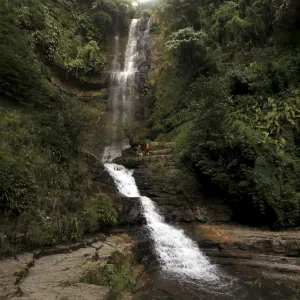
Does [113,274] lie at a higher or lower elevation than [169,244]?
lower

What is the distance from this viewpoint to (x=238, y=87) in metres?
17.6

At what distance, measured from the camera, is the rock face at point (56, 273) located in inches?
221

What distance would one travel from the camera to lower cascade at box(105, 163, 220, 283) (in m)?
9.46

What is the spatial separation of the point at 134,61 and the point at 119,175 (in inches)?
720

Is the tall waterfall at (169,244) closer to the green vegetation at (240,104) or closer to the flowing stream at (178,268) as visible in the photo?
the flowing stream at (178,268)

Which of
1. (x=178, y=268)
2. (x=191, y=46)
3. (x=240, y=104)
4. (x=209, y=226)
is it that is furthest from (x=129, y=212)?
(x=191, y=46)

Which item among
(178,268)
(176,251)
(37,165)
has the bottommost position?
(178,268)

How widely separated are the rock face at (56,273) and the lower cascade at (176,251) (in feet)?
4.22

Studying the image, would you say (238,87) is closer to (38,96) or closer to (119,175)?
→ (119,175)

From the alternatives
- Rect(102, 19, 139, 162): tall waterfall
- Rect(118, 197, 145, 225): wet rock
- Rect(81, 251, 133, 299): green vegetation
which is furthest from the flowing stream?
Rect(102, 19, 139, 162): tall waterfall

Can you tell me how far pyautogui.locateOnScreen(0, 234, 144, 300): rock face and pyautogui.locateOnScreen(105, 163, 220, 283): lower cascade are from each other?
4.22ft

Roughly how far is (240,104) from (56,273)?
13135 millimetres

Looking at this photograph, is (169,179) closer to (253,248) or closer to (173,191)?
(173,191)

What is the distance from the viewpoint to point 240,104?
54.2 ft
